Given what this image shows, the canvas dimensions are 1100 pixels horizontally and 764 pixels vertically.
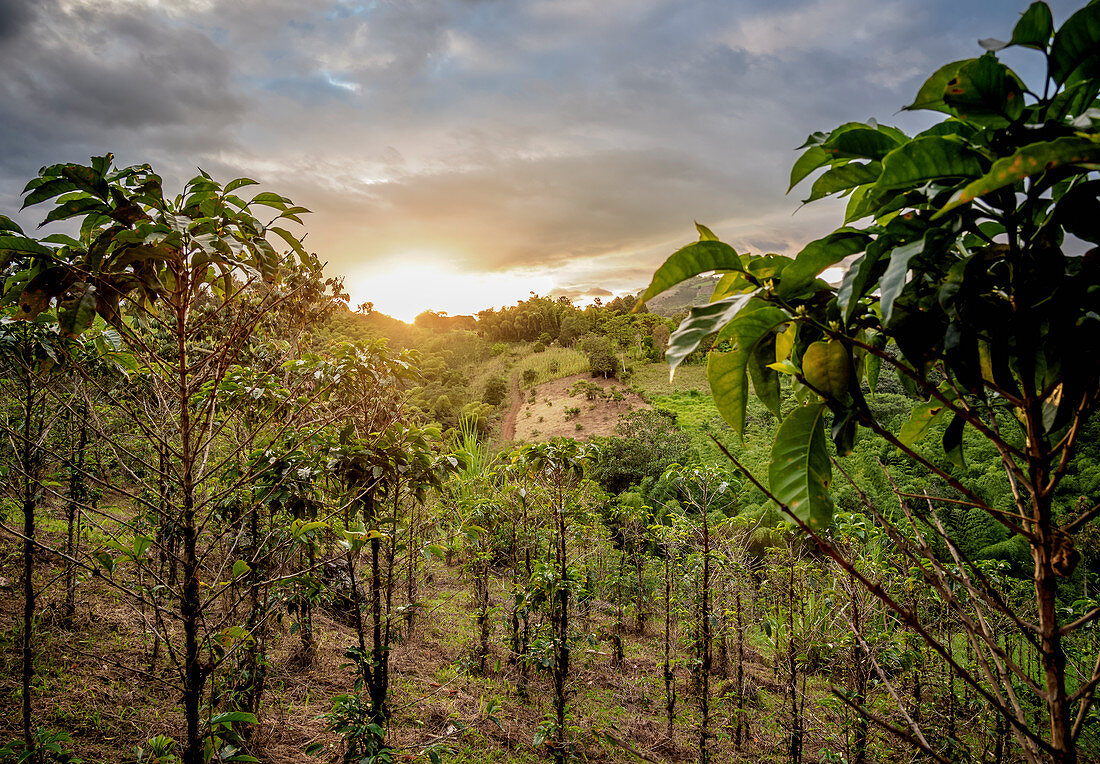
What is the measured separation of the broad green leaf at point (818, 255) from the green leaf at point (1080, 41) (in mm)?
255

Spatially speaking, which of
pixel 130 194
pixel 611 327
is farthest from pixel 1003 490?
pixel 611 327

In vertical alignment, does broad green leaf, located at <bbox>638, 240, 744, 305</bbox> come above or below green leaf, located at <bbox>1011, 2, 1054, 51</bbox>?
below

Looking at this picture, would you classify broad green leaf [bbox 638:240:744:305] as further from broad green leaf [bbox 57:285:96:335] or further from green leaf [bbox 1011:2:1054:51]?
broad green leaf [bbox 57:285:96:335]

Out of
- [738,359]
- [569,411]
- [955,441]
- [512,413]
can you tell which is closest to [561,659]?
[955,441]

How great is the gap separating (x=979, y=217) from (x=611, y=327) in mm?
22772

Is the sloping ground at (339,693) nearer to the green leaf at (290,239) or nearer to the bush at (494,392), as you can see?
the green leaf at (290,239)

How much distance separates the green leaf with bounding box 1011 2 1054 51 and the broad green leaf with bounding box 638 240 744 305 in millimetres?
372

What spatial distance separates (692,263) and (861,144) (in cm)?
28

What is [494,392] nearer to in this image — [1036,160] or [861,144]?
[861,144]

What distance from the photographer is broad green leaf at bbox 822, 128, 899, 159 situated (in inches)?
26.0

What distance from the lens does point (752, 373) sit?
79 cm

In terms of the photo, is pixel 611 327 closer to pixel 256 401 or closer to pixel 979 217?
pixel 256 401

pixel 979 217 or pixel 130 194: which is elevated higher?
pixel 130 194

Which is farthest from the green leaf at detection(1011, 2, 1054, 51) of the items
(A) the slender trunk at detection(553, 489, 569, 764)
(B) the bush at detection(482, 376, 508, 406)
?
(B) the bush at detection(482, 376, 508, 406)
